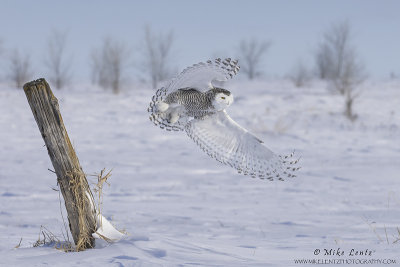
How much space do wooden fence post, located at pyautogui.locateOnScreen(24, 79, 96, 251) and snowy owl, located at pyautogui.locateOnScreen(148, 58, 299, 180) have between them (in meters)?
1.75

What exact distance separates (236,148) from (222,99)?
0.48m

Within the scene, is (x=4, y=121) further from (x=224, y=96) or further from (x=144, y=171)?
(x=224, y=96)

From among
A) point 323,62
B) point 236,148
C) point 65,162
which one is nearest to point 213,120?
point 236,148

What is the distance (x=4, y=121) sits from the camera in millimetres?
17281

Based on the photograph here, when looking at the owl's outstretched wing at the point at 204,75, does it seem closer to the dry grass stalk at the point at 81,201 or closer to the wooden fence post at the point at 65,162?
the wooden fence post at the point at 65,162

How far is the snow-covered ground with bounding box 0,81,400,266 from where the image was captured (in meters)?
3.98

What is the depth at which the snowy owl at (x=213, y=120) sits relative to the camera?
181 centimetres

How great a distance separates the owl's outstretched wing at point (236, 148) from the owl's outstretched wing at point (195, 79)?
92mm

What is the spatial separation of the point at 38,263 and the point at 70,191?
1.84 ft

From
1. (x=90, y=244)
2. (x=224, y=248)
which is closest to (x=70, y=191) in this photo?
(x=90, y=244)

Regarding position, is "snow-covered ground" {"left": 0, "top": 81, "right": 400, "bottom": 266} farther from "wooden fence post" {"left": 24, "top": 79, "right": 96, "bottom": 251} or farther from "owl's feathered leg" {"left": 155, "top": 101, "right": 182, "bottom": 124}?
"owl's feathered leg" {"left": 155, "top": 101, "right": 182, "bottom": 124}

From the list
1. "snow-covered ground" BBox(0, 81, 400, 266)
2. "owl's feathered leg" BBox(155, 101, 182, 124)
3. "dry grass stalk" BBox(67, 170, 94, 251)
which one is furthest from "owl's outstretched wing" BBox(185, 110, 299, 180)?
"dry grass stalk" BBox(67, 170, 94, 251)

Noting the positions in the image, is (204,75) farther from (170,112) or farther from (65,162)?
(65,162)

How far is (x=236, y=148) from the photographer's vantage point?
218 cm
